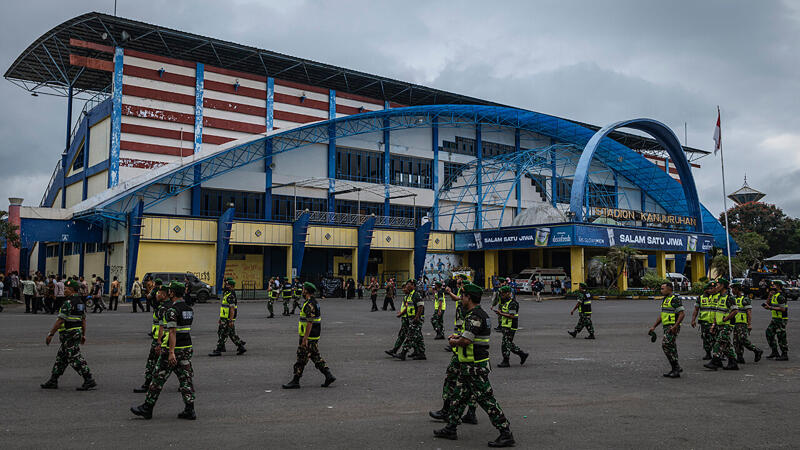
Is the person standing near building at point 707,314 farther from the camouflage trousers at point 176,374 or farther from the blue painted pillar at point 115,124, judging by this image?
the blue painted pillar at point 115,124

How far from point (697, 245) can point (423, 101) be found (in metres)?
28.7

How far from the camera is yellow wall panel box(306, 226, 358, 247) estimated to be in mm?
43969

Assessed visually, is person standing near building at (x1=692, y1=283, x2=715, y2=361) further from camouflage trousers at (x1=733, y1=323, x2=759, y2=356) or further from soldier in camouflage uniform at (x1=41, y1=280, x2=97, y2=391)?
soldier in camouflage uniform at (x1=41, y1=280, x2=97, y2=391)

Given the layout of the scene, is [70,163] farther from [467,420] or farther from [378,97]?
[467,420]

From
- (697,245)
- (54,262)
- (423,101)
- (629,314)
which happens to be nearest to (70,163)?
(54,262)

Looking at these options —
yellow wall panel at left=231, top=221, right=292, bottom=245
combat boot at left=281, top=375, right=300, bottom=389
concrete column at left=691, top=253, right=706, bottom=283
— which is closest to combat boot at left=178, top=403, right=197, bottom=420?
combat boot at left=281, top=375, right=300, bottom=389

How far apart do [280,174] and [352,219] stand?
6.91m

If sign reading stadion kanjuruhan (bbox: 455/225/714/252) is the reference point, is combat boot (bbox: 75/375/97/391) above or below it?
below

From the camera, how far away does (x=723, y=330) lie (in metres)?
A: 11.7

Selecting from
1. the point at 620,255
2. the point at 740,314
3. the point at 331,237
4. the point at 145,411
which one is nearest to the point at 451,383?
the point at 145,411

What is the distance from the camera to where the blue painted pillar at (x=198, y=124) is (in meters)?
42.4

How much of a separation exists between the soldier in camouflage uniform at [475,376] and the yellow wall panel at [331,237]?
1483 inches

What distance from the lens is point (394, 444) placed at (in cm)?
647

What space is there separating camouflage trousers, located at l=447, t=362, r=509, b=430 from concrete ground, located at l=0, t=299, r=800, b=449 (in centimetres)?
36
